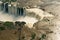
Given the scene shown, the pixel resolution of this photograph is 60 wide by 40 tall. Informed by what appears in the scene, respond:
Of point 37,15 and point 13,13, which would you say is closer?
point 37,15

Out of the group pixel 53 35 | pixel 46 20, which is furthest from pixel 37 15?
pixel 53 35

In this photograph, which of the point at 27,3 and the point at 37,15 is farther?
the point at 27,3

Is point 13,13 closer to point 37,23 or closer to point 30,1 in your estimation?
point 30,1

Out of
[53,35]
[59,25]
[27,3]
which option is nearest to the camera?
[53,35]

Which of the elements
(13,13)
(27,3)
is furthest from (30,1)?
(13,13)

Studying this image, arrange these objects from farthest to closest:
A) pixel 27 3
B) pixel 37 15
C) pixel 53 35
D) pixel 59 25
→ pixel 27 3 < pixel 37 15 < pixel 59 25 < pixel 53 35

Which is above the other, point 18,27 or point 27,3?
point 27,3

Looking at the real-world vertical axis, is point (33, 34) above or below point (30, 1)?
below

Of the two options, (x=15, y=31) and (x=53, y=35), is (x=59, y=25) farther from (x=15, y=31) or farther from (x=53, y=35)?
(x=15, y=31)

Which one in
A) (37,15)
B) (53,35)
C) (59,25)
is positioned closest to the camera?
(53,35)
